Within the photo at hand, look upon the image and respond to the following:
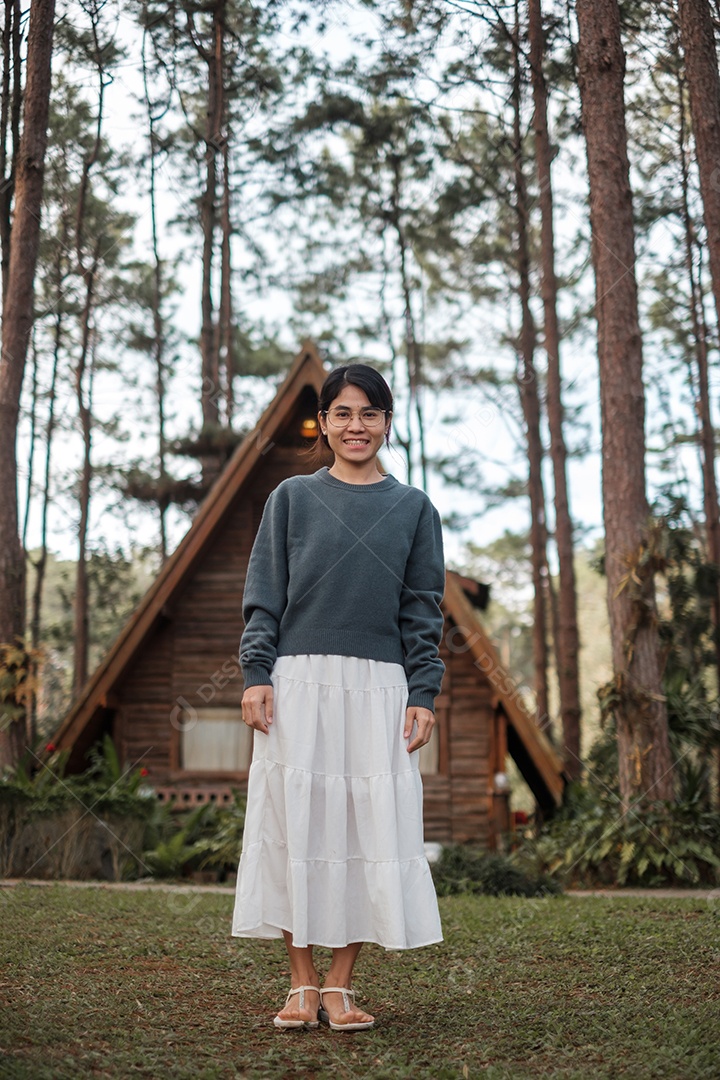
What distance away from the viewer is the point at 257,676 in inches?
142

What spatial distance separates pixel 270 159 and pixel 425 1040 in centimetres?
Answer: 1964

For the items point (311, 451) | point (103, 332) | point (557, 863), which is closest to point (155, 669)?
point (557, 863)

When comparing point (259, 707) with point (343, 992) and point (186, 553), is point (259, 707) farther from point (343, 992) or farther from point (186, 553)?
point (186, 553)

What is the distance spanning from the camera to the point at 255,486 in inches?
523

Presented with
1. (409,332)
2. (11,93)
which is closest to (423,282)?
(409,332)

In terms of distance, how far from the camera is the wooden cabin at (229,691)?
477 inches

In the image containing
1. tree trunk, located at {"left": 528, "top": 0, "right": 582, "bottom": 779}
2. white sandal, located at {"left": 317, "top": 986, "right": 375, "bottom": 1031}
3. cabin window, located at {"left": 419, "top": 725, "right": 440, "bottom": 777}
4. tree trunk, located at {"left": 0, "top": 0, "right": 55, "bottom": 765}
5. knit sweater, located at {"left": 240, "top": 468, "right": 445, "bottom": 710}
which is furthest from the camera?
tree trunk, located at {"left": 528, "top": 0, "right": 582, "bottom": 779}

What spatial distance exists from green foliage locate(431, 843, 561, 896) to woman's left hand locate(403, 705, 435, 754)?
4.75 meters

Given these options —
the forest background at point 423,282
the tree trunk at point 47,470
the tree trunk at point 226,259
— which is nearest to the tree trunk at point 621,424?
the forest background at point 423,282

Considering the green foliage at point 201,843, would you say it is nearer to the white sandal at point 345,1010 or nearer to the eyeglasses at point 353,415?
the white sandal at point 345,1010

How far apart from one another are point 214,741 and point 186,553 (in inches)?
92.9


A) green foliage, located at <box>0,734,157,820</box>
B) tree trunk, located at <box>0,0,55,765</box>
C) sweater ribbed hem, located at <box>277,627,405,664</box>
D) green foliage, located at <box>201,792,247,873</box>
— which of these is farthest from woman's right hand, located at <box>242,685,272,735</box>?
tree trunk, located at <box>0,0,55,765</box>

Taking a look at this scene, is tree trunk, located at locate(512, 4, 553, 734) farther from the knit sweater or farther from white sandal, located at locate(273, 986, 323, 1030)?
white sandal, located at locate(273, 986, 323, 1030)

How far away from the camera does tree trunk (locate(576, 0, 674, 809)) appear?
968cm
